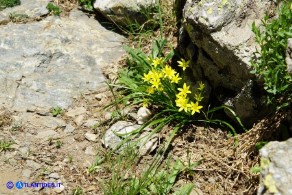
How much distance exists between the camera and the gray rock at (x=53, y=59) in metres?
4.89

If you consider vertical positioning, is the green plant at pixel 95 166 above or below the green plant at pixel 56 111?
below

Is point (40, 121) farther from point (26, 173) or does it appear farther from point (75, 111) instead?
point (26, 173)

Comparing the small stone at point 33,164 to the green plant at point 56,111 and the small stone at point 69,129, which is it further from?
the green plant at point 56,111

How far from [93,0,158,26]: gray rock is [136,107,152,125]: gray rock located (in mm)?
1432

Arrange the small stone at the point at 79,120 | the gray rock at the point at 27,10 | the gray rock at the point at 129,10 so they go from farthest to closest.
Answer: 1. the gray rock at the point at 27,10
2. the gray rock at the point at 129,10
3. the small stone at the point at 79,120

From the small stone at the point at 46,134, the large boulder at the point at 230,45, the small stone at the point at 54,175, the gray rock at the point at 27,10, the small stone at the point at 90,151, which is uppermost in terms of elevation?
the large boulder at the point at 230,45

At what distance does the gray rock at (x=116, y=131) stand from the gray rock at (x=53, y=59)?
2.10ft

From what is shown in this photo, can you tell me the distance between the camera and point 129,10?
5.69 metres

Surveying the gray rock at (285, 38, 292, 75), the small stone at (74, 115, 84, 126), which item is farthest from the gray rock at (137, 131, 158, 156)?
the gray rock at (285, 38, 292, 75)

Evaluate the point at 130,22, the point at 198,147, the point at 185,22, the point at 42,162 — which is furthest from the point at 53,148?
the point at 130,22

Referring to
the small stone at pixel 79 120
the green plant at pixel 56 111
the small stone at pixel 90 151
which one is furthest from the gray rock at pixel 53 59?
the small stone at pixel 90 151

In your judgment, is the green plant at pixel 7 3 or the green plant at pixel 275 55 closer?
the green plant at pixel 275 55

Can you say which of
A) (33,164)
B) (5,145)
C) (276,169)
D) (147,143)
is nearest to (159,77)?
(147,143)

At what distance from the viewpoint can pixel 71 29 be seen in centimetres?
579
